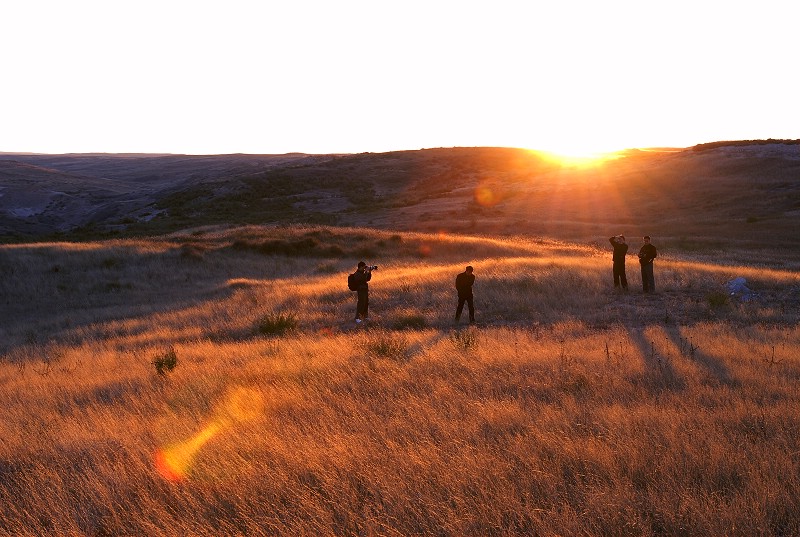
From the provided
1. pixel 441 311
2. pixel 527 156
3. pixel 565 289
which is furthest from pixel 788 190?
pixel 527 156

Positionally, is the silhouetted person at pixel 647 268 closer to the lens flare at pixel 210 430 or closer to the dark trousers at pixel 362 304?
the dark trousers at pixel 362 304

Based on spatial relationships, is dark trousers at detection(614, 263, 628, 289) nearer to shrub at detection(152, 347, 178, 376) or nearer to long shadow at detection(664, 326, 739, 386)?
long shadow at detection(664, 326, 739, 386)

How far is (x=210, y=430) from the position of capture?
6164 mm

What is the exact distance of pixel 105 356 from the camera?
1171 cm

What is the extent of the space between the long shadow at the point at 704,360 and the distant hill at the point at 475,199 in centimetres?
2980

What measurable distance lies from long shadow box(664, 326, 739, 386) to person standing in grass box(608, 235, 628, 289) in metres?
6.44

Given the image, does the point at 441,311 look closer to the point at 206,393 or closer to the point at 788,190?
the point at 206,393

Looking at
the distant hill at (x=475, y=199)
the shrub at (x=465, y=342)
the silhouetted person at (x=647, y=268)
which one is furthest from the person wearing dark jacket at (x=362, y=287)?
the distant hill at (x=475, y=199)

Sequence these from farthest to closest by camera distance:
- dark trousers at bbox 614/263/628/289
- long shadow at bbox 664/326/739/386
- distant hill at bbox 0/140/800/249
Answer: distant hill at bbox 0/140/800/249, dark trousers at bbox 614/263/628/289, long shadow at bbox 664/326/739/386

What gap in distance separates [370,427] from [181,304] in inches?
650

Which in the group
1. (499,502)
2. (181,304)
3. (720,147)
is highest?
(720,147)

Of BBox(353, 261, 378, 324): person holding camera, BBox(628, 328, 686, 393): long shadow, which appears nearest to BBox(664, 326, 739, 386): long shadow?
BBox(628, 328, 686, 393): long shadow

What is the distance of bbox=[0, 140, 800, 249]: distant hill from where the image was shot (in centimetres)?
4728

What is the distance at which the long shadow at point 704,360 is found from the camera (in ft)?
24.2
